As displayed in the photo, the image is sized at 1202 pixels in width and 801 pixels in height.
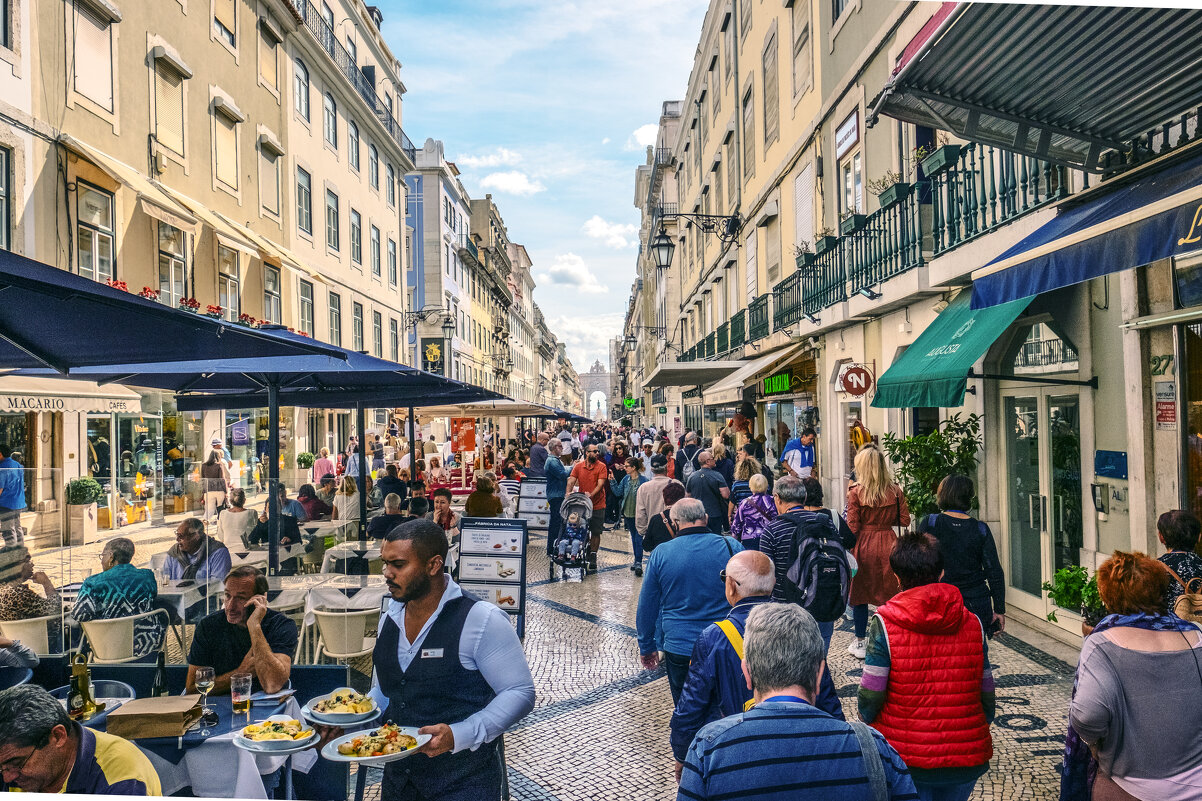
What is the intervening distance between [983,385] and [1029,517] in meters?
1.56

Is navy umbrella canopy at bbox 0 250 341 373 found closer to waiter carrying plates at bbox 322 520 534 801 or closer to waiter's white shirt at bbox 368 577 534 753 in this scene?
waiter carrying plates at bbox 322 520 534 801

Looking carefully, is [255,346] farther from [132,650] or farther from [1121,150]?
[1121,150]

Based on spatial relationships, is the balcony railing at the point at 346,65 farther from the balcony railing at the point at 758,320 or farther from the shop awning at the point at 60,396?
the balcony railing at the point at 758,320

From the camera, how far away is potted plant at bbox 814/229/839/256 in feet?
44.4

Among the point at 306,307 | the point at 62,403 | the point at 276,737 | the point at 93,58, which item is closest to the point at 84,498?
the point at 62,403

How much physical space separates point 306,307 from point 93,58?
35.0ft

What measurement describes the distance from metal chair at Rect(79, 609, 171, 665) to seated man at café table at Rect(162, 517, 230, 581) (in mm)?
1152

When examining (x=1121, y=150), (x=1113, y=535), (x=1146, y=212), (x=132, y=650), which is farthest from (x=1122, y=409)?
(x=132, y=650)

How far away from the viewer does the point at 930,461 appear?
27.5ft

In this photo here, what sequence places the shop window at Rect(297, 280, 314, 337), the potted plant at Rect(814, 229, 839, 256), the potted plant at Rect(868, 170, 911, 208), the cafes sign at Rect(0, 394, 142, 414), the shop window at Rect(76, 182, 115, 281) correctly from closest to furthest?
the potted plant at Rect(868, 170, 911, 208) → the cafes sign at Rect(0, 394, 142, 414) → the potted plant at Rect(814, 229, 839, 256) → the shop window at Rect(76, 182, 115, 281) → the shop window at Rect(297, 280, 314, 337)

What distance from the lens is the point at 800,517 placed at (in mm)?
5398

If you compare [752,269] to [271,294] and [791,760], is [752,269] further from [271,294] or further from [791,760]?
[791,760]

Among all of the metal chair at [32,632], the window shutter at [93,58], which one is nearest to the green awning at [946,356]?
the metal chair at [32,632]

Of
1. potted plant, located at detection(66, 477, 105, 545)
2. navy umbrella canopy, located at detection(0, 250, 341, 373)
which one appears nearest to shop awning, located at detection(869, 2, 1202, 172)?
navy umbrella canopy, located at detection(0, 250, 341, 373)
